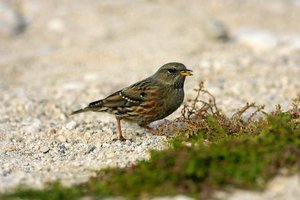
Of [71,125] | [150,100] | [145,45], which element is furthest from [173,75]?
[145,45]

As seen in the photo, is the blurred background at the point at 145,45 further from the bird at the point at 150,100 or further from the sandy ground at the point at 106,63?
the bird at the point at 150,100

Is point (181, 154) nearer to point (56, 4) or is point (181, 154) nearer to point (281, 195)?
point (281, 195)

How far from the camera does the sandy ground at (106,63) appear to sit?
9.18 m

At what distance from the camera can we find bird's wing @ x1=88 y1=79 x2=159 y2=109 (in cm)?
1027

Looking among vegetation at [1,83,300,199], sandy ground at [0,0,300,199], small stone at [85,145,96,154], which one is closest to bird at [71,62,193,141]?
sandy ground at [0,0,300,199]

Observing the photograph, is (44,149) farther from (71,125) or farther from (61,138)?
(71,125)

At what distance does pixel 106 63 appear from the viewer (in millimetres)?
15898

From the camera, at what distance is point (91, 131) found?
33.5ft

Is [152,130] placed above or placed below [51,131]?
below

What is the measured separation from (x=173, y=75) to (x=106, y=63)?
5.56 meters

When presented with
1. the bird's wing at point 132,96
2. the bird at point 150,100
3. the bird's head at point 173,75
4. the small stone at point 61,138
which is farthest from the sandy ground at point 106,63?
the bird's head at point 173,75

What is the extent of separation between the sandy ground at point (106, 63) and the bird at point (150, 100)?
250 millimetres

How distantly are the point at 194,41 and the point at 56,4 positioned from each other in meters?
4.61

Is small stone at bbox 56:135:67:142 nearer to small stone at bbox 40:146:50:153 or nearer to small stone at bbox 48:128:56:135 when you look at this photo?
small stone at bbox 48:128:56:135
